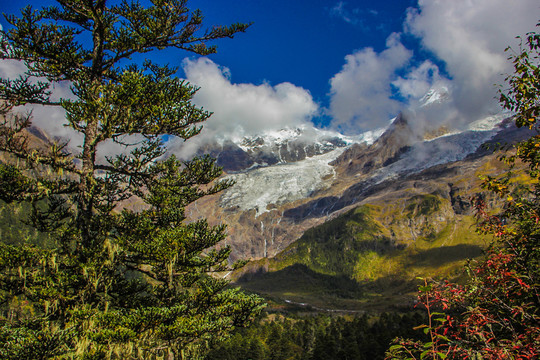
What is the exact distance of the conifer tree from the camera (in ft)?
31.7

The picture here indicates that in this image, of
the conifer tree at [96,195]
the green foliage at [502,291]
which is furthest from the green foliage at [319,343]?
the green foliage at [502,291]

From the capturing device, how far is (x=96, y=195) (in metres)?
12.2

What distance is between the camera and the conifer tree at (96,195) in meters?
9.65


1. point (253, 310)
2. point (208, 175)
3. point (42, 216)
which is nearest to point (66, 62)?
point (42, 216)

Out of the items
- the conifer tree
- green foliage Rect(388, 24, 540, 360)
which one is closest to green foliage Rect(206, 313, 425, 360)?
the conifer tree

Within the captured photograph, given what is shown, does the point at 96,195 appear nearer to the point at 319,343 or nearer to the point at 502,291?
the point at 502,291

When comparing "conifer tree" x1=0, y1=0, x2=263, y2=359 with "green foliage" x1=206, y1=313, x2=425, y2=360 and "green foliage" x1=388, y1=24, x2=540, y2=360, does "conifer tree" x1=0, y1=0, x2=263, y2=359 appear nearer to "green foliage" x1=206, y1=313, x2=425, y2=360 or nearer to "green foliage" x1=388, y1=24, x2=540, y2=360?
"green foliage" x1=388, y1=24, x2=540, y2=360

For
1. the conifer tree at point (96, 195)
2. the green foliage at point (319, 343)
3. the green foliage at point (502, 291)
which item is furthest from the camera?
the green foliage at point (319, 343)

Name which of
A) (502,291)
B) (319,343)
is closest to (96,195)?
(502,291)

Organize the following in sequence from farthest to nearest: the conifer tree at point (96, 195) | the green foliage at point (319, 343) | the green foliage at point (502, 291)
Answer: the green foliage at point (319, 343) < the conifer tree at point (96, 195) < the green foliage at point (502, 291)

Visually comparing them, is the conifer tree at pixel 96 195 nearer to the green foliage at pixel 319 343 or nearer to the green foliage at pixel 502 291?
the green foliage at pixel 502 291

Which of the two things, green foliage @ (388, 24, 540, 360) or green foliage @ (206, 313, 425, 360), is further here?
green foliage @ (206, 313, 425, 360)

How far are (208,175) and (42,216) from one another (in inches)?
249

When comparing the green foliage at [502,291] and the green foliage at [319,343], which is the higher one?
the green foliage at [502,291]
